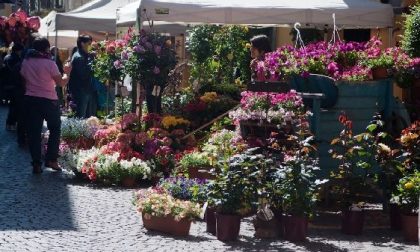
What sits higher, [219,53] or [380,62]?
[380,62]

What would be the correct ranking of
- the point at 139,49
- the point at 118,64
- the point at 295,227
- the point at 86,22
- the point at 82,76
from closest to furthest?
the point at 295,227
the point at 139,49
the point at 118,64
the point at 82,76
the point at 86,22

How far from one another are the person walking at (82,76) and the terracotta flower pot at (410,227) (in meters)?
10.0

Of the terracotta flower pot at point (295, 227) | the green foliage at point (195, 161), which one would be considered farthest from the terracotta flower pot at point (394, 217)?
the green foliage at point (195, 161)

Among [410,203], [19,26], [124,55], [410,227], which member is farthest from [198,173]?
[19,26]

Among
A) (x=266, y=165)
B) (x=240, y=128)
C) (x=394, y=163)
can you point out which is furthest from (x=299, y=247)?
(x=240, y=128)

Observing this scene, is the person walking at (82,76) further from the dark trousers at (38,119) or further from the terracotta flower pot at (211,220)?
the terracotta flower pot at (211,220)

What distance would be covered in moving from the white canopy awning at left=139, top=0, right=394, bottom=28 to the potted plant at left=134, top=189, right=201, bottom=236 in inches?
201

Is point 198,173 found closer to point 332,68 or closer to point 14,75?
point 332,68

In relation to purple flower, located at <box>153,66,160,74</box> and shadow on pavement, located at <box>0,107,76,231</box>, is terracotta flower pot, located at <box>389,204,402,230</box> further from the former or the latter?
purple flower, located at <box>153,66,160,74</box>

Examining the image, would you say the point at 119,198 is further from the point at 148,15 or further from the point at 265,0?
the point at 265,0

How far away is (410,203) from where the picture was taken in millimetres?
9430

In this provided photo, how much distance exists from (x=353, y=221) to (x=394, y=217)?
578mm

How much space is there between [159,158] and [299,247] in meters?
4.45

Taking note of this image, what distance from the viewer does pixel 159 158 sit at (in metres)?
12.9
